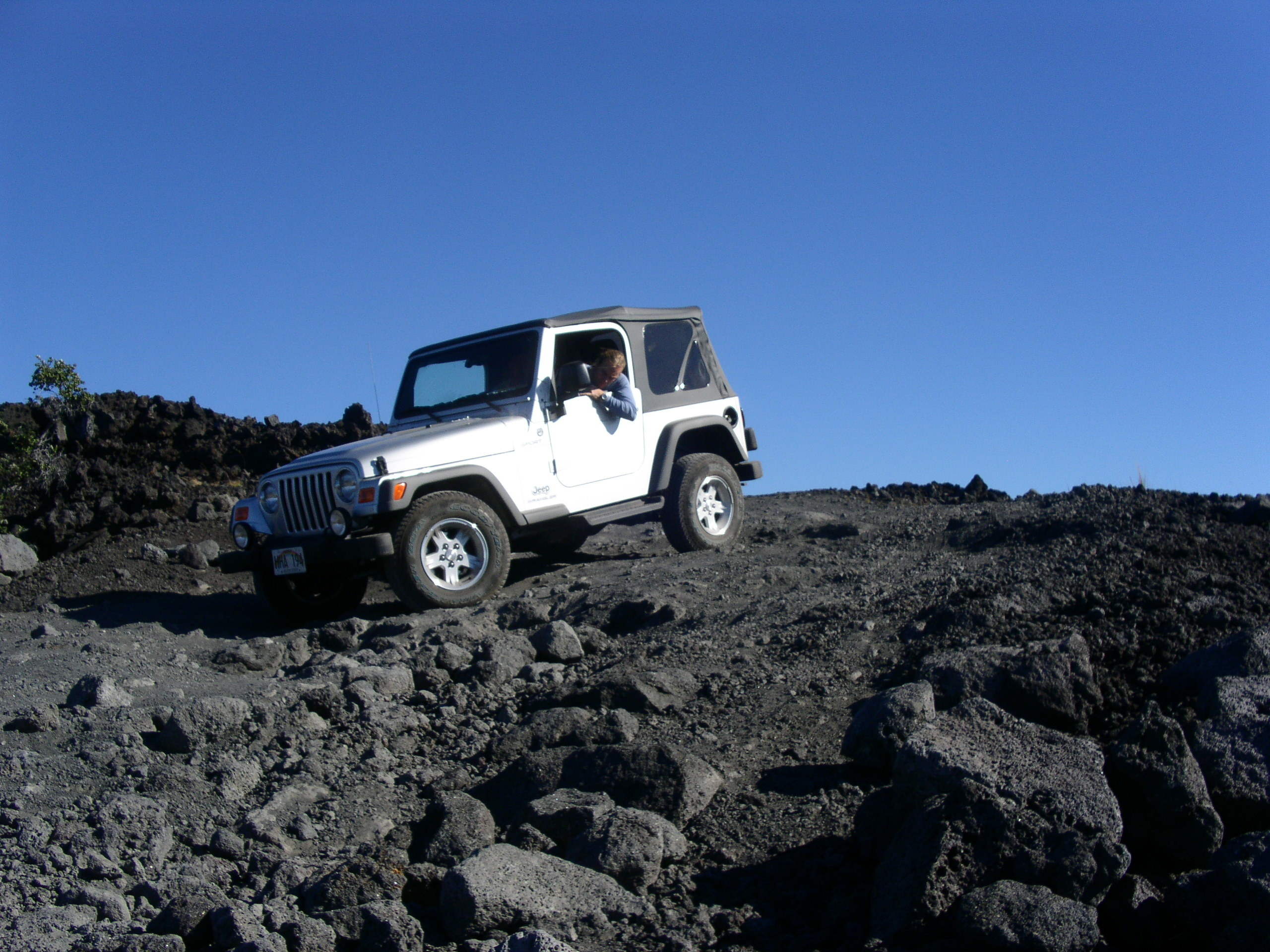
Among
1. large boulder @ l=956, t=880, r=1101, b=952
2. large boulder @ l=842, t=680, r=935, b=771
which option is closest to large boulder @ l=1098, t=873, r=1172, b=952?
large boulder @ l=956, t=880, r=1101, b=952

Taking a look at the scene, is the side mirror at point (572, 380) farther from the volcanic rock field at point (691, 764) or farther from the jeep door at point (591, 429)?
the volcanic rock field at point (691, 764)

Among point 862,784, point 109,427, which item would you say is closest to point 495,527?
point 862,784

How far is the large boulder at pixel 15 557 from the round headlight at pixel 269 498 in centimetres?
447

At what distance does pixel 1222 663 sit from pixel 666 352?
19.2 feet

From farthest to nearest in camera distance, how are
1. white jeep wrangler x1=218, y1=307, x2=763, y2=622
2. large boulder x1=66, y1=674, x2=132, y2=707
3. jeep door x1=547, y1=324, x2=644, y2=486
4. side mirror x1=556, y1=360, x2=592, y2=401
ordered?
jeep door x1=547, y1=324, x2=644, y2=486 < side mirror x1=556, y1=360, x2=592, y2=401 < white jeep wrangler x1=218, y1=307, x2=763, y2=622 < large boulder x1=66, y1=674, x2=132, y2=707

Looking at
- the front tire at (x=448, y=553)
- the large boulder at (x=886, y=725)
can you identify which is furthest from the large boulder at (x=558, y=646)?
the large boulder at (x=886, y=725)

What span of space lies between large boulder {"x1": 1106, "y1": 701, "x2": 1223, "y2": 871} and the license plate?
557 centimetres

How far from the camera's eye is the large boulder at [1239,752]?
12.0 ft

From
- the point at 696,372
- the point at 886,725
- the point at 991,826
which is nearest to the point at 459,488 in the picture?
the point at 696,372

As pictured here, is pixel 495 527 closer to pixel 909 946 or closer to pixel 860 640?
pixel 860 640

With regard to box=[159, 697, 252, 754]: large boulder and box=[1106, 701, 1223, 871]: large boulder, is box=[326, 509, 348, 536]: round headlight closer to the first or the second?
box=[159, 697, 252, 754]: large boulder

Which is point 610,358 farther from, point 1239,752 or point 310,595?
point 1239,752

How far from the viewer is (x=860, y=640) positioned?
5.76 meters

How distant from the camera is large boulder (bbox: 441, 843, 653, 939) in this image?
3375mm
